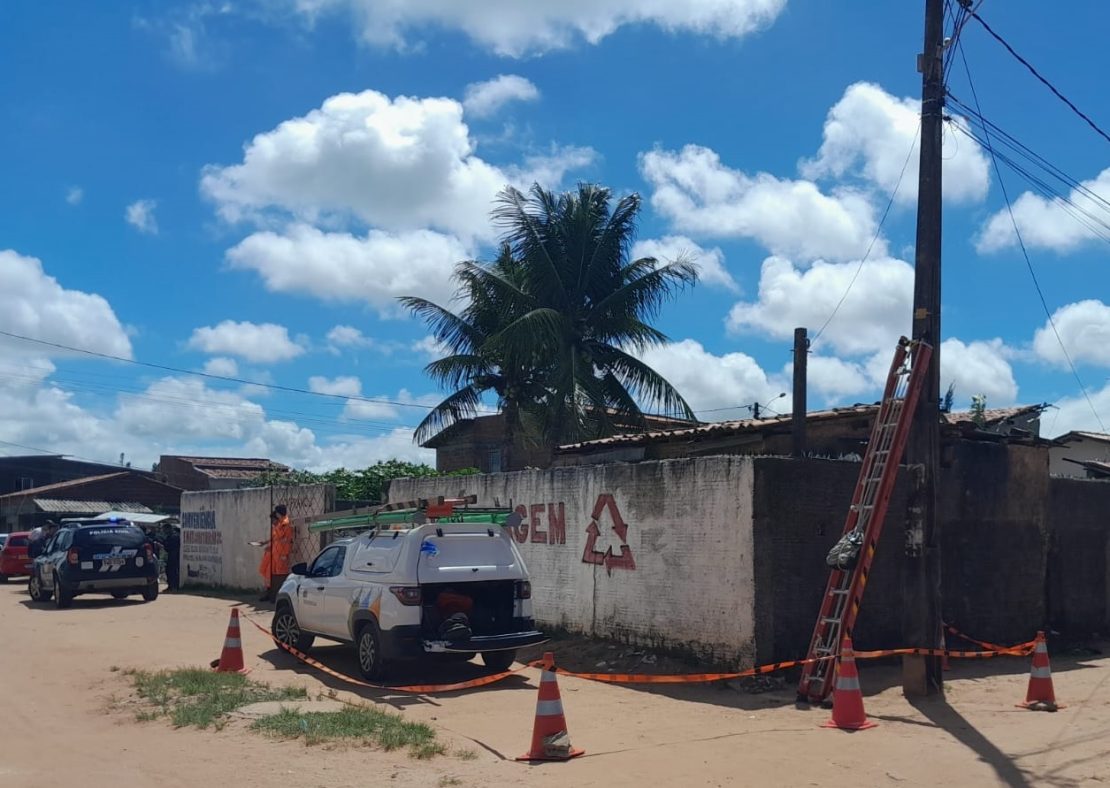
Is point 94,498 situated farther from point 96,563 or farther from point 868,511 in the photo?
point 868,511

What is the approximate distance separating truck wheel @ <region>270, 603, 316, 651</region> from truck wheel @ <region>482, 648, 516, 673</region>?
2697 millimetres

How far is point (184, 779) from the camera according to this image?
734 centimetres

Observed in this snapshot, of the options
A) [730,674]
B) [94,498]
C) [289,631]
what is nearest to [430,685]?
[289,631]

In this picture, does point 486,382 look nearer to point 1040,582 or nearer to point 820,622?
point 1040,582

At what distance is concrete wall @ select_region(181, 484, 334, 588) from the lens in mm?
21766

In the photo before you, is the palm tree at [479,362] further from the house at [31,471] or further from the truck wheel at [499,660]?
the house at [31,471]

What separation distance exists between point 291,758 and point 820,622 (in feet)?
17.1

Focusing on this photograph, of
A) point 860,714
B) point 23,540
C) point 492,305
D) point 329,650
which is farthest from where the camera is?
point 23,540

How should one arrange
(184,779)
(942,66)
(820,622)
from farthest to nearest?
(942,66)
(820,622)
(184,779)

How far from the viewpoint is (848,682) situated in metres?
8.74

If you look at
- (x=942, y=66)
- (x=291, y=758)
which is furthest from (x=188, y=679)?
(x=942, y=66)

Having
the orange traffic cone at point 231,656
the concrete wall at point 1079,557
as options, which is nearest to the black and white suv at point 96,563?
the orange traffic cone at point 231,656

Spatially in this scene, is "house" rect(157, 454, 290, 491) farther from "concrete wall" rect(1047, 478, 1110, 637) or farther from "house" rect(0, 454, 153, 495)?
"concrete wall" rect(1047, 478, 1110, 637)

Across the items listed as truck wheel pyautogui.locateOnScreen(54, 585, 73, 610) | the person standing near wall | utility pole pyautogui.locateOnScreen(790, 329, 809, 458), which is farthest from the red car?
utility pole pyautogui.locateOnScreen(790, 329, 809, 458)
